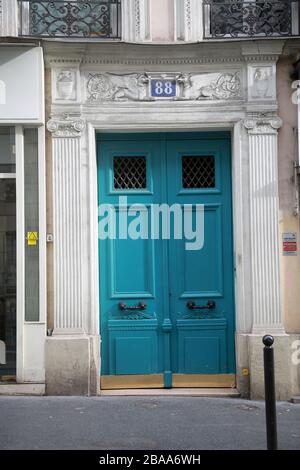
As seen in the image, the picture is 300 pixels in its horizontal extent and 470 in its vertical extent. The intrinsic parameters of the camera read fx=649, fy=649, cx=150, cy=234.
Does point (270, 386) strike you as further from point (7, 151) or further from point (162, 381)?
point (7, 151)

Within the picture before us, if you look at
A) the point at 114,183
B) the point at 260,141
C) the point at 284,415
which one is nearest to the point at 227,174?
the point at 260,141

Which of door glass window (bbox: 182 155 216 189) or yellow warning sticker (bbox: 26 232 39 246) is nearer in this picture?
yellow warning sticker (bbox: 26 232 39 246)

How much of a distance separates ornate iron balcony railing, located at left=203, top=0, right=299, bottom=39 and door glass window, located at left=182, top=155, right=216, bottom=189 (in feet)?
5.09

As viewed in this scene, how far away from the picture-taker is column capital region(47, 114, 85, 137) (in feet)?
26.2

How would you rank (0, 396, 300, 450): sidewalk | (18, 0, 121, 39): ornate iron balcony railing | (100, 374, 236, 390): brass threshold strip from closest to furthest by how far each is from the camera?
(0, 396, 300, 450): sidewalk < (18, 0, 121, 39): ornate iron balcony railing < (100, 374, 236, 390): brass threshold strip

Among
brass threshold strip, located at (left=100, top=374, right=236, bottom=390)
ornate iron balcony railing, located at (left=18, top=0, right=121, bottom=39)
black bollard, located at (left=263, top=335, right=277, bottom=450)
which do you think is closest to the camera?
black bollard, located at (left=263, top=335, right=277, bottom=450)

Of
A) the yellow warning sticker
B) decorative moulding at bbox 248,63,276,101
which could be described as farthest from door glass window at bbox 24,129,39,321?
decorative moulding at bbox 248,63,276,101

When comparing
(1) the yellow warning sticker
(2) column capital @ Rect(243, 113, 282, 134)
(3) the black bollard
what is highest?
(2) column capital @ Rect(243, 113, 282, 134)

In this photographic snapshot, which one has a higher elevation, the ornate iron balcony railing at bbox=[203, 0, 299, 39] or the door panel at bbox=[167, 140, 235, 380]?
the ornate iron balcony railing at bbox=[203, 0, 299, 39]

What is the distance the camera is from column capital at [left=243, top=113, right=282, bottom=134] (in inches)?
315

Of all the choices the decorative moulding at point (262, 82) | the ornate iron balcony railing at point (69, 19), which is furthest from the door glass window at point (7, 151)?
the decorative moulding at point (262, 82)

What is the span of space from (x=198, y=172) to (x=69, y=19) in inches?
97.9

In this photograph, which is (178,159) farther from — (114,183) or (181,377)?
(181,377)

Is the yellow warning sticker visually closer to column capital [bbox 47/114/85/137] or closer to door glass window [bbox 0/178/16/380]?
door glass window [bbox 0/178/16/380]
